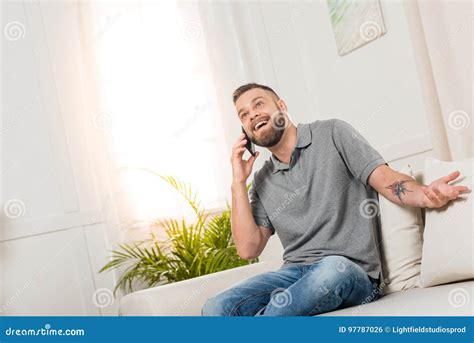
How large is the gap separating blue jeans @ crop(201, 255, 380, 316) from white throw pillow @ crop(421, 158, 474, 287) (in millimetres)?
214

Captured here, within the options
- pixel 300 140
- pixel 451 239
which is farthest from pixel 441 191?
pixel 300 140

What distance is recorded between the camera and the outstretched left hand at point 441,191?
211cm

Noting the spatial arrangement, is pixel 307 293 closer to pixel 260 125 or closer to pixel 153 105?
pixel 260 125

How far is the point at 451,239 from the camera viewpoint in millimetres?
2148

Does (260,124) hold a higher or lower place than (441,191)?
higher

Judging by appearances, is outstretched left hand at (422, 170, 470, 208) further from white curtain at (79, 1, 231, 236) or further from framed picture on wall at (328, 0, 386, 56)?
white curtain at (79, 1, 231, 236)

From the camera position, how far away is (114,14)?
4.78 m

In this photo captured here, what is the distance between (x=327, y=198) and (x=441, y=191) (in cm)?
43

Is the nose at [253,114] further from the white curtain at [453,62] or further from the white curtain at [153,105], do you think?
the white curtain at [153,105]

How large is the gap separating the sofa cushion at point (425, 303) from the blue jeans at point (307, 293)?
5 centimetres

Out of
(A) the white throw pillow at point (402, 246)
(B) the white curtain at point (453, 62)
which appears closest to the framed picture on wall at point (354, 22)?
(B) the white curtain at point (453, 62)

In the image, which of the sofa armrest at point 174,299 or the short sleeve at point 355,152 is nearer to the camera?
the short sleeve at point 355,152

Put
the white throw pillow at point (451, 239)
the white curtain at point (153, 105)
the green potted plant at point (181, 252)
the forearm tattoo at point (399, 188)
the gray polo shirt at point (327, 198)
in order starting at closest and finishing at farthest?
the white throw pillow at point (451, 239)
the forearm tattoo at point (399, 188)
the gray polo shirt at point (327, 198)
the green potted plant at point (181, 252)
the white curtain at point (153, 105)

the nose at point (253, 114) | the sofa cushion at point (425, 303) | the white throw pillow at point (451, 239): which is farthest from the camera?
the nose at point (253, 114)
